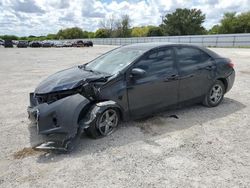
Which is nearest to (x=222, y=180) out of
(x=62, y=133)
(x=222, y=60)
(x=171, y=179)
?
(x=171, y=179)

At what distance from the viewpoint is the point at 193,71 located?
5340 millimetres

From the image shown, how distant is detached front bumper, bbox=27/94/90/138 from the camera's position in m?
3.79

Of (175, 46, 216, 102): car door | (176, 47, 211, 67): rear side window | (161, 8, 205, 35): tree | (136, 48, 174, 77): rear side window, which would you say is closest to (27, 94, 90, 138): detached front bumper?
(136, 48, 174, 77): rear side window

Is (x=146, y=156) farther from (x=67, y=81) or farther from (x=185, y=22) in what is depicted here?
(x=185, y=22)

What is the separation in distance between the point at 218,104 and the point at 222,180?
317cm

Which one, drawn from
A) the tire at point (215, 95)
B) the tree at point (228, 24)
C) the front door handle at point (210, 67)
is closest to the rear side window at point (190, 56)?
the front door handle at point (210, 67)

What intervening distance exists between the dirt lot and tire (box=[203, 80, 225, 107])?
46 cm

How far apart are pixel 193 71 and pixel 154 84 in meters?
1.07

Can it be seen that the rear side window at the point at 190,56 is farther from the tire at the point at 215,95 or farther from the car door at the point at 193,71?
the tire at the point at 215,95

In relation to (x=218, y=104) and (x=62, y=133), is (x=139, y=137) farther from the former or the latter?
(x=218, y=104)

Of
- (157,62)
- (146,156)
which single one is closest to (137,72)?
(157,62)

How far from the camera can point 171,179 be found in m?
3.13

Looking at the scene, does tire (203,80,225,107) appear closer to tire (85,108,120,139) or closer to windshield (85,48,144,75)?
windshield (85,48,144,75)

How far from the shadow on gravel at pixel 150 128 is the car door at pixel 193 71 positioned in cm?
38
